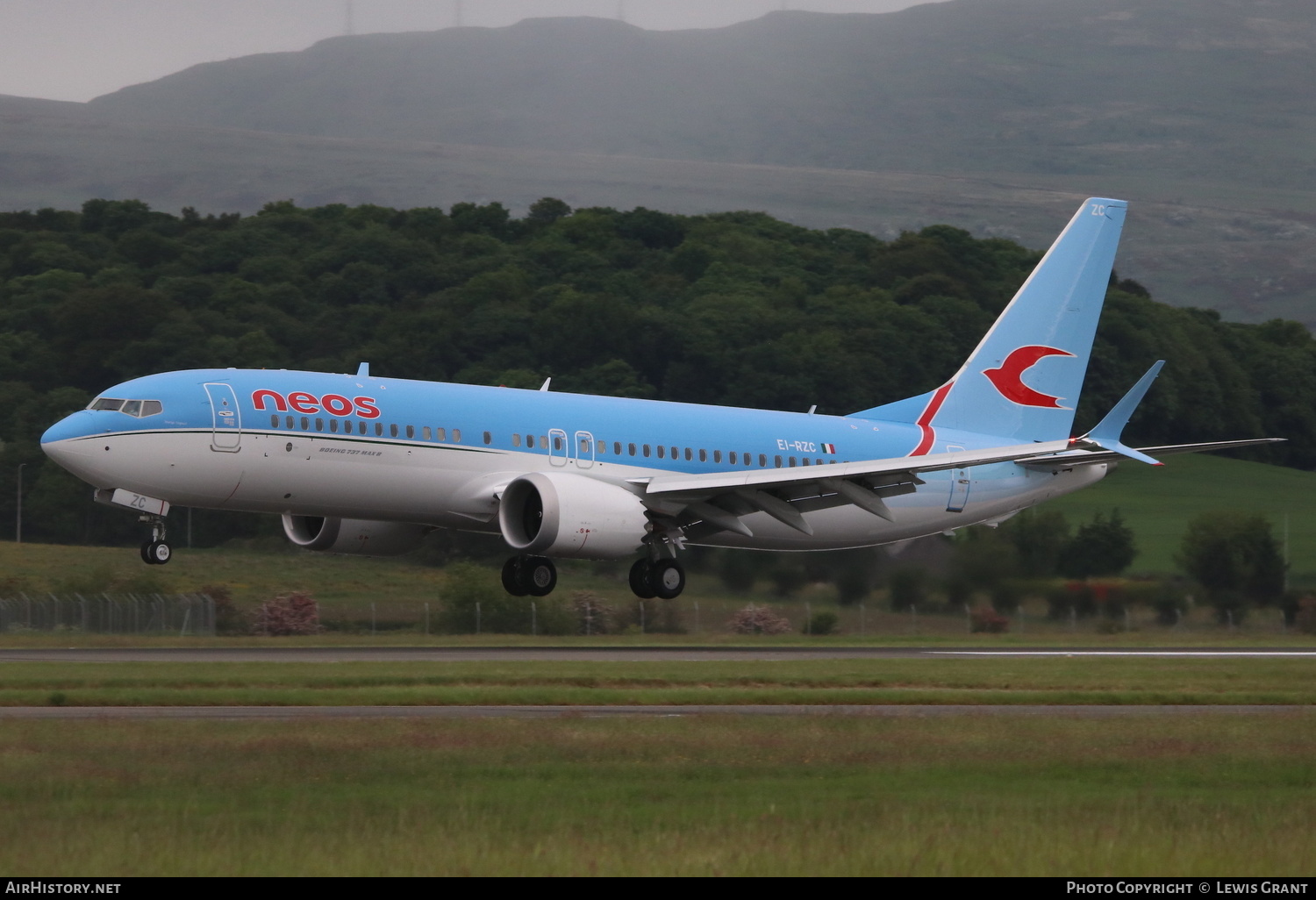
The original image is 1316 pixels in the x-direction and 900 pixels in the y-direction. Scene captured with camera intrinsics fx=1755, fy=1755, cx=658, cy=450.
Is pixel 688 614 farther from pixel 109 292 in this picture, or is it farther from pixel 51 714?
pixel 109 292

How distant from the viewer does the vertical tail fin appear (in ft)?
149

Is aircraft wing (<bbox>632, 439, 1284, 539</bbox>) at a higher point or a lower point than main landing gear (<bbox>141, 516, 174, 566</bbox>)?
higher

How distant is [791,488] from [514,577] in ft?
21.3

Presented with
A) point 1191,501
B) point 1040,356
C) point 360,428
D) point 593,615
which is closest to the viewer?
point 360,428

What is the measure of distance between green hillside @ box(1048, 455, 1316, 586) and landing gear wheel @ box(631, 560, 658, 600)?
57.3 feet

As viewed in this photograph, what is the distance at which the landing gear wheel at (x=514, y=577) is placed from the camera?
128ft

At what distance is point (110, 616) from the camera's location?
4528cm

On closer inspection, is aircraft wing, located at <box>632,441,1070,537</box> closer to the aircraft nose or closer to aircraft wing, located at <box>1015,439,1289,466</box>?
aircraft wing, located at <box>1015,439,1289,466</box>

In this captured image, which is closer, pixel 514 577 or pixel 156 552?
pixel 156 552

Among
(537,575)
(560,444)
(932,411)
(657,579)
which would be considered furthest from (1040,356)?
(537,575)

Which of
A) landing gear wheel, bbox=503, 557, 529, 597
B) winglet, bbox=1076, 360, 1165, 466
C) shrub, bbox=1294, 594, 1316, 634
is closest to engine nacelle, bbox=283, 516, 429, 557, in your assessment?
landing gear wheel, bbox=503, 557, 529, 597

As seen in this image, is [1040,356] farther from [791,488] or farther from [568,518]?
[568,518]

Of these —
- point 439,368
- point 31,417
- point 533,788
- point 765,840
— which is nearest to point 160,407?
point 533,788

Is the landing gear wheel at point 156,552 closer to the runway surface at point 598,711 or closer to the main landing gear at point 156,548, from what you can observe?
the main landing gear at point 156,548
